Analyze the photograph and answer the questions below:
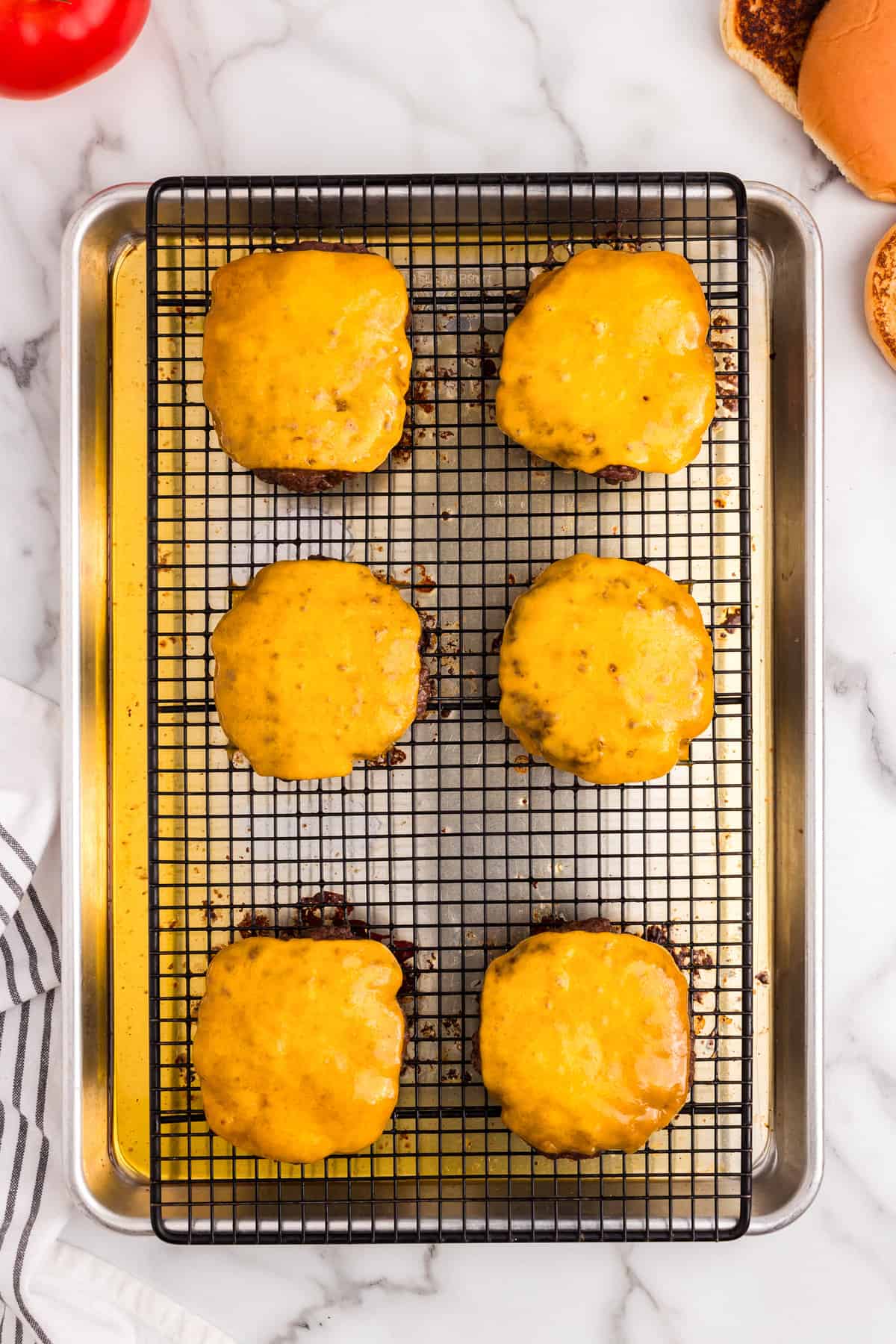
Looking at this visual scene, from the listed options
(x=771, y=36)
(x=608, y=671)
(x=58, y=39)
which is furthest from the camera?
(x=771, y=36)

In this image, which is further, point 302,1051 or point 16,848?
point 16,848

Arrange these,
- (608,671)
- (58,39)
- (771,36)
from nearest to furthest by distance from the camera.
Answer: (608,671) → (58,39) → (771,36)

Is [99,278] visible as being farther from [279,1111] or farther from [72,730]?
[279,1111]

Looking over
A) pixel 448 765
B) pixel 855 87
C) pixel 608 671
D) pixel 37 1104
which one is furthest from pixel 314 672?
pixel 855 87

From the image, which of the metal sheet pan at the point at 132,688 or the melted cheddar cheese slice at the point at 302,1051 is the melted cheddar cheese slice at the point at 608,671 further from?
the melted cheddar cheese slice at the point at 302,1051

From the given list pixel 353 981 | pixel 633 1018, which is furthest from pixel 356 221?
pixel 633 1018

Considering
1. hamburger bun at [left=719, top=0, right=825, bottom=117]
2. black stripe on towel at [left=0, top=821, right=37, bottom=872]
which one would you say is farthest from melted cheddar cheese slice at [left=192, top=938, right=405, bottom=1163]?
hamburger bun at [left=719, top=0, right=825, bottom=117]

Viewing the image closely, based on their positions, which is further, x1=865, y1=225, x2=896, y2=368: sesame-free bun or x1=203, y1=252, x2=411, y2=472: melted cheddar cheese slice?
x1=865, y1=225, x2=896, y2=368: sesame-free bun

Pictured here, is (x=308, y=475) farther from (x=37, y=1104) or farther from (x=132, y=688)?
(x=37, y=1104)

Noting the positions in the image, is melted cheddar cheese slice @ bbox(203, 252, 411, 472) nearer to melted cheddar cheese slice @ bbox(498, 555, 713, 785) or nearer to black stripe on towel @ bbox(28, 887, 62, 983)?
melted cheddar cheese slice @ bbox(498, 555, 713, 785)
